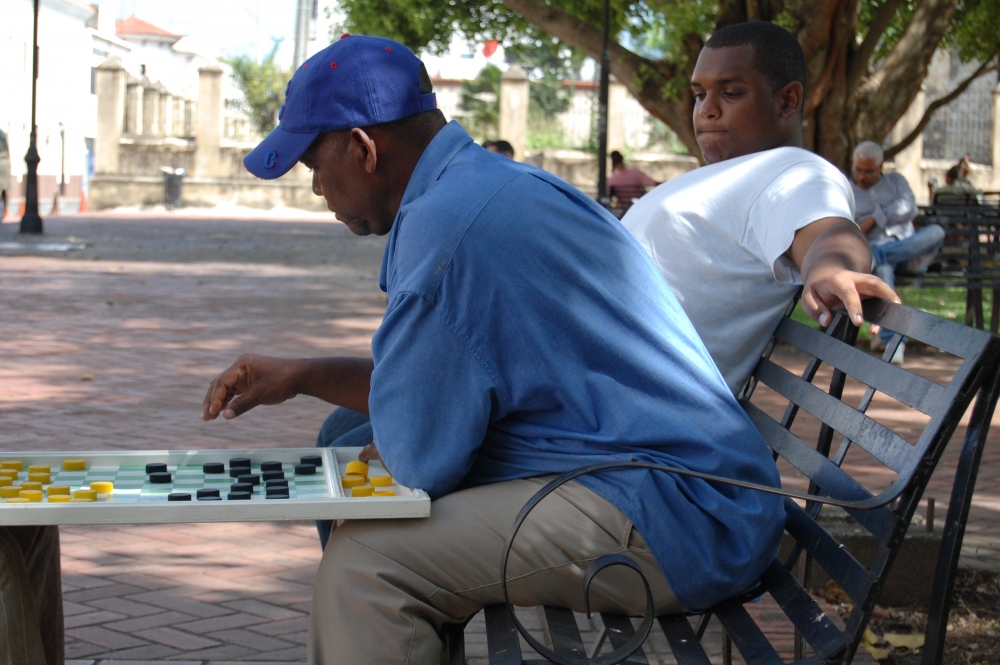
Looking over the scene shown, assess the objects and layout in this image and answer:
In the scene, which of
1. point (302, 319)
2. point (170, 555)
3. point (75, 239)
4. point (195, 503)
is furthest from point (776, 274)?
point (75, 239)

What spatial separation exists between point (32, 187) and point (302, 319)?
12688 mm

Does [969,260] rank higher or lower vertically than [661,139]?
lower

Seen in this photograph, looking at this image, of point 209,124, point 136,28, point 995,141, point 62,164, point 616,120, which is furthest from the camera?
point 136,28

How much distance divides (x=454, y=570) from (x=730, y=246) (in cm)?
111

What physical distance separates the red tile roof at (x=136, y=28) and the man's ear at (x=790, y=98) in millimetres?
73496

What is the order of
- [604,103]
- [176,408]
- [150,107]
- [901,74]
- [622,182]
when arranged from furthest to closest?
1. [150,107]
2. [622,182]
3. [604,103]
4. [901,74]
5. [176,408]

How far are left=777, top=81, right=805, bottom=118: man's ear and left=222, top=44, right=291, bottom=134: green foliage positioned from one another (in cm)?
4302

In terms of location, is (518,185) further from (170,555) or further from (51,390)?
(51,390)

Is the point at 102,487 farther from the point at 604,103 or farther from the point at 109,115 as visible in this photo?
Result: the point at 109,115

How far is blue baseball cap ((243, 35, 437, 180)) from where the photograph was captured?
2.22 m

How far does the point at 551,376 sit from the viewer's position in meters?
2.03

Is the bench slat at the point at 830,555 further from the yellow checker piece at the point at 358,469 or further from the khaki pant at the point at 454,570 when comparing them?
the yellow checker piece at the point at 358,469

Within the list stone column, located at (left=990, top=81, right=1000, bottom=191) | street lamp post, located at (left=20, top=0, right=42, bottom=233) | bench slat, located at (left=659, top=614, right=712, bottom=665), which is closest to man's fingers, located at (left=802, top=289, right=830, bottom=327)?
bench slat, located at (left=659, top=614, right=712, bottom=665)

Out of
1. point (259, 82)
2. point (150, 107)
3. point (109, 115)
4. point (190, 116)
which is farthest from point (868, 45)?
point (259, 82)
